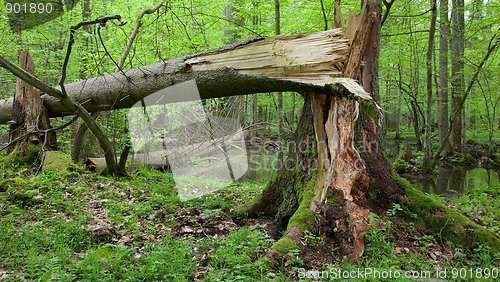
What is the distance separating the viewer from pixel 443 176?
1023 centimetres

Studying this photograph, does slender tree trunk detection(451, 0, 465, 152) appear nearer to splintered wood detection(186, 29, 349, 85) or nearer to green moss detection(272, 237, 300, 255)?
splintered wood detection(186, 29, 349, 85)

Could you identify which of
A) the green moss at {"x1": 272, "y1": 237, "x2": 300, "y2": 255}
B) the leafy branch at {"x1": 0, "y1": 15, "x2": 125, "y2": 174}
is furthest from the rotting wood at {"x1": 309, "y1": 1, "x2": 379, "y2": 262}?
the leafy branch at {"x1": 0, "y1": 15, "x2": 125, "y2": 174}

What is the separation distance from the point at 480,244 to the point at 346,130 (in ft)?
6.08

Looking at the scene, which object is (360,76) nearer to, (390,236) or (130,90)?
(390,236)

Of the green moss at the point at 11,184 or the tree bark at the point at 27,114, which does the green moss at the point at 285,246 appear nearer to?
the green moss at the point at 11,184

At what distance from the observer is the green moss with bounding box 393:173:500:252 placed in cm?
354

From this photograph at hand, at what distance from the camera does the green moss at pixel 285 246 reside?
10.2 ft

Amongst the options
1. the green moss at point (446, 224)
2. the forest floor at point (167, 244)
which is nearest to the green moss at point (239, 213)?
the forest floor at point (167, 244)

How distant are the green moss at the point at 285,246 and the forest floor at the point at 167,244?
0.20 ft

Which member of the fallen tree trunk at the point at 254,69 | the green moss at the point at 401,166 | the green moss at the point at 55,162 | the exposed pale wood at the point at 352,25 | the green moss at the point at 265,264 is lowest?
the green moss at the point at 401,166

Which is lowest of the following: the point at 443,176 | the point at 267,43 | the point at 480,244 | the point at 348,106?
the point at 443,176

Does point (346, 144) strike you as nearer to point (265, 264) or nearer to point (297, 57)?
point (297, 57)

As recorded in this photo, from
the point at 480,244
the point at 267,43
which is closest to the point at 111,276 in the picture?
the point at 267,43

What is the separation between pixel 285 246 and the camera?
3.17 meters
